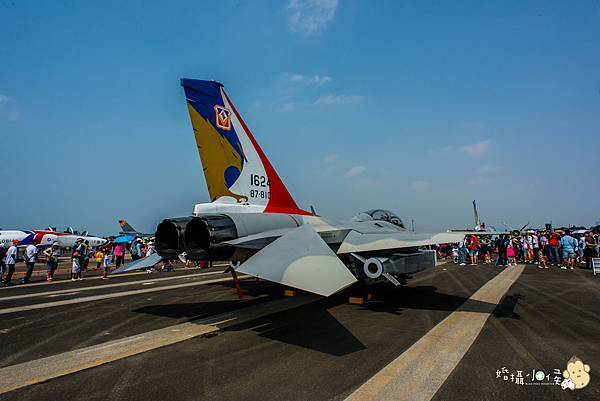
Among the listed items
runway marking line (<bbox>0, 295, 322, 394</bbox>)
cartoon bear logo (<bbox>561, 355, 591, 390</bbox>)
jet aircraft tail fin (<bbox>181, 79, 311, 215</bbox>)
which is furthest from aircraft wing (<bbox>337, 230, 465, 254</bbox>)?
cartoon bear logo (<bbox>561, 355, 591, 390</bbox>)

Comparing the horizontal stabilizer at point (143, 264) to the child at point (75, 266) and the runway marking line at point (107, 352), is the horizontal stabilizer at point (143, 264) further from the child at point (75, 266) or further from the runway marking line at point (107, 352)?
the child at point (75, 266)

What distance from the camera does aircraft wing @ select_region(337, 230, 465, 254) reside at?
254 inches

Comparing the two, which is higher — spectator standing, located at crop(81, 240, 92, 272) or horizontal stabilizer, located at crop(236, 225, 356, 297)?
horizontal stabilizer, located at crop(236, 225, 356, 297)

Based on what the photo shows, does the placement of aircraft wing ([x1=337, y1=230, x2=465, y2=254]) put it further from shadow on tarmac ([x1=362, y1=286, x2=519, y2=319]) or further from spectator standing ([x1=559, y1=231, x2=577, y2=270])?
spectator standing ([x1=559, y1=231, x2=577, y2=270])

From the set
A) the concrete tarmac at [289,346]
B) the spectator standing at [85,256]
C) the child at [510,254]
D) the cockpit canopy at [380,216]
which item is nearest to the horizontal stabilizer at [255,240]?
the concrete tarmac at [289,346]

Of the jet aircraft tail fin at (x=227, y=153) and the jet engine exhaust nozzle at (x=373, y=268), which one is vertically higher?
the jet aircraft tail fin at (x=227, y=153)

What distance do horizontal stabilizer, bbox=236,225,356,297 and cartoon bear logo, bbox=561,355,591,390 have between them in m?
2.45

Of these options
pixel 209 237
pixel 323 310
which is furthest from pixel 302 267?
pixel 323 310

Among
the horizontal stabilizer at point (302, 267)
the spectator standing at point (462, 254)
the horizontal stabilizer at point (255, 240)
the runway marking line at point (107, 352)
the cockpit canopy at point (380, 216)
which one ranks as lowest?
the spectator standing at point (462, 254)

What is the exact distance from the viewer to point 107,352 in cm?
432

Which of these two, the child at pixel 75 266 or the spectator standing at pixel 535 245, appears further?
the spectator standing at pixel 535 245

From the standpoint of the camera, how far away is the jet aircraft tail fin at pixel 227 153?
7434 mm

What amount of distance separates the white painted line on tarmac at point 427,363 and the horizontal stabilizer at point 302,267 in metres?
1.04

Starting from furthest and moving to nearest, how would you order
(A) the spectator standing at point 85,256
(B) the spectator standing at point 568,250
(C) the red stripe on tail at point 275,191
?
(A) the spectator standing at point 85,256 → (B) the spectator standing at point 568,250 → (C) the red stripe on tail at point 275,191
